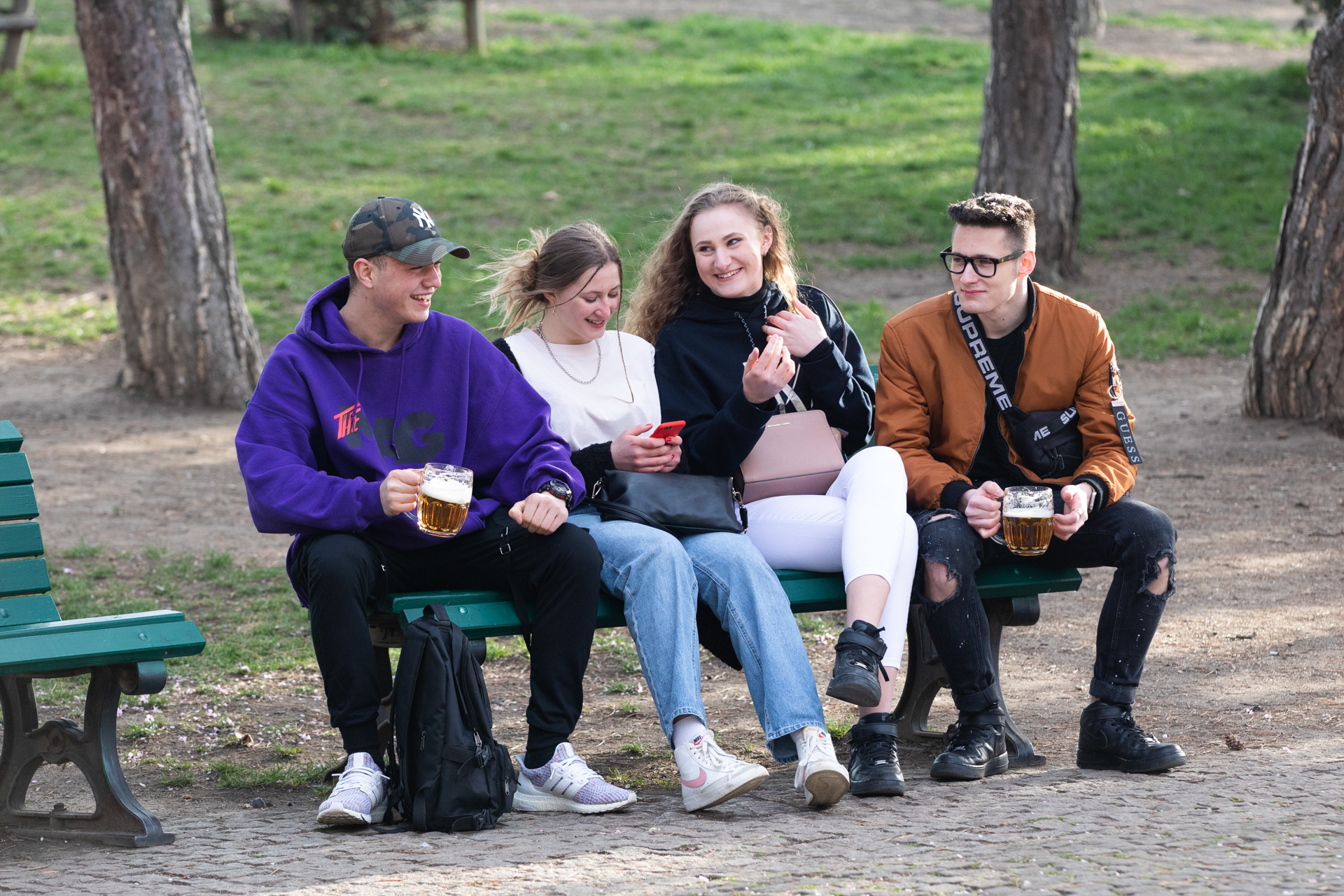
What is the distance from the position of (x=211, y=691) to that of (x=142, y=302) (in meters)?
4.83

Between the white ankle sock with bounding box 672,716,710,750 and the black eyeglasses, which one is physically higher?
the black eyeglasses

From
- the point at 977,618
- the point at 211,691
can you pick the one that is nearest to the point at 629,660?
the point at 211,691

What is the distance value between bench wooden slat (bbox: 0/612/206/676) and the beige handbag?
168 cm

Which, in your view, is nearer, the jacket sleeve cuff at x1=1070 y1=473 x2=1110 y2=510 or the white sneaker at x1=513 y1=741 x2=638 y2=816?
the white sneaker at x1=513 y1=741 x2=638 y2=816

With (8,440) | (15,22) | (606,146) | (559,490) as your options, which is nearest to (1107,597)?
(559,490)

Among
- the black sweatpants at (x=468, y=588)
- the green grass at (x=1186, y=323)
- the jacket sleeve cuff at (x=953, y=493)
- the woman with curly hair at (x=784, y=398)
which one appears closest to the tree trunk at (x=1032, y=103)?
the green grass at (x=1186, y=323)

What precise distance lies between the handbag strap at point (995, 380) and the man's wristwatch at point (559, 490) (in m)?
1.29

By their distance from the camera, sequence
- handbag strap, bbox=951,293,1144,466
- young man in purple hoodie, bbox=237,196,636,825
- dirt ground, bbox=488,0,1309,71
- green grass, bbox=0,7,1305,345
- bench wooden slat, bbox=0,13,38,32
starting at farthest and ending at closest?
dirt ground, bbox=488,0,1309,71 → bench wooden slat, bbox=0,13,38,32 → green grass, bbox=0,7,1305,345 → handbag strap, bbox=951,293,1144,466 → young man in purple hoodie, bbox=237,196,636,825

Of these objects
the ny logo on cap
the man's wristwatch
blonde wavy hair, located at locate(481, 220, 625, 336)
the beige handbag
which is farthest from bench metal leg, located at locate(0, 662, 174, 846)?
the beige handbag

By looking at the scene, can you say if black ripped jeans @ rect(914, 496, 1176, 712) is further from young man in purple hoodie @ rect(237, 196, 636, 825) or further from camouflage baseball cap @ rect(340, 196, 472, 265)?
camouflage baseball cap @ rect(340, 196, 472, 265)

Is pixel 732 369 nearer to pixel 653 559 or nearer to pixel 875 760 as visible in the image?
pixel 653 559

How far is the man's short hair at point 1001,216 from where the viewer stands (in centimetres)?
423

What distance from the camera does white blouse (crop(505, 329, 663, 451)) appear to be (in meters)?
4.37

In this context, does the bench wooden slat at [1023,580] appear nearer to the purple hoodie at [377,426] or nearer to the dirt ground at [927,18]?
the purple hoodie at [377,426]
